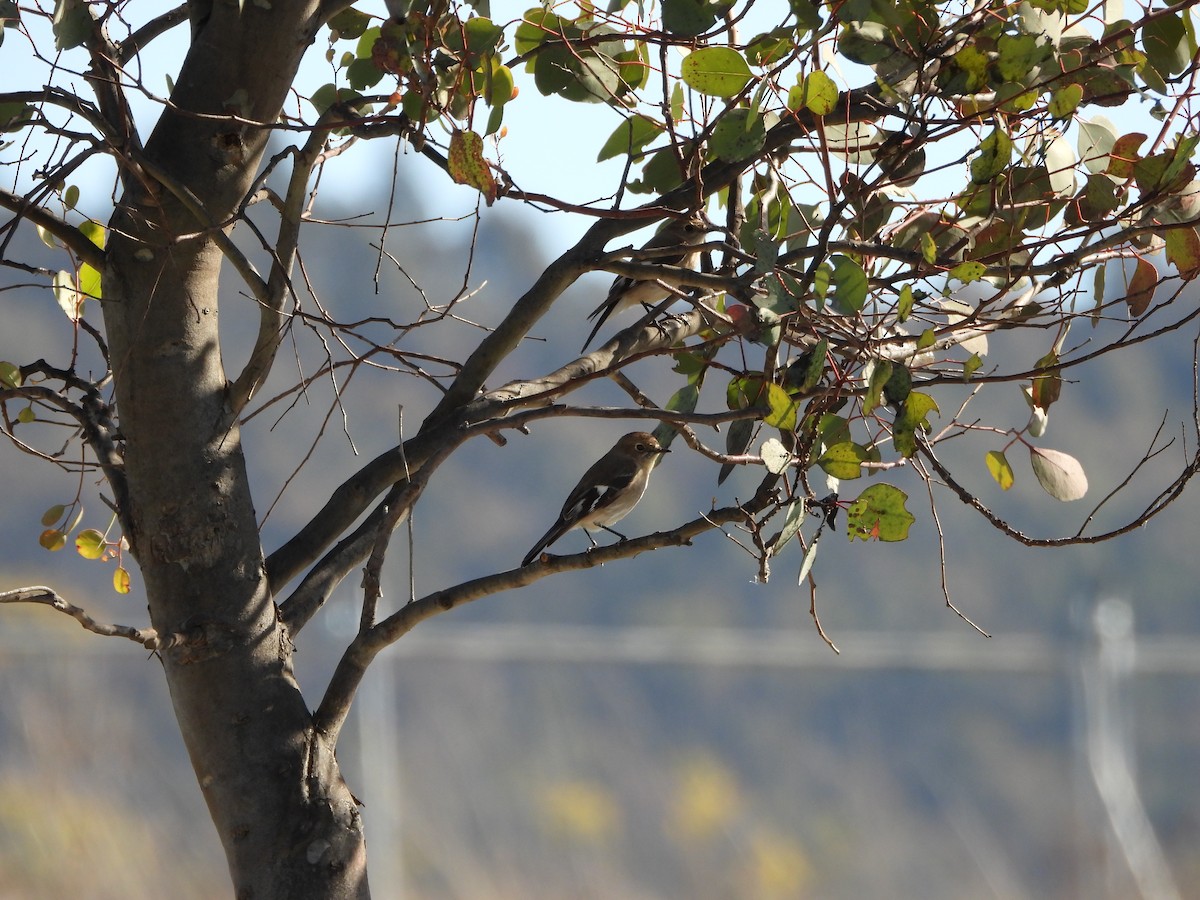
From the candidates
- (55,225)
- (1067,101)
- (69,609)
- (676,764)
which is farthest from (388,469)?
(676,764)

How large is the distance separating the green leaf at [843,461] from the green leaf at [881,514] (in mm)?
42

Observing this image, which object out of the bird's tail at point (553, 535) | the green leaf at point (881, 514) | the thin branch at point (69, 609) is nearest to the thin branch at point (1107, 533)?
the green leaf at point (881, 514)

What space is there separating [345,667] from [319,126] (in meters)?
0.87

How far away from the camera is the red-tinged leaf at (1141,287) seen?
6.38 feet

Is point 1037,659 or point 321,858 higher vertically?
point 1037,659

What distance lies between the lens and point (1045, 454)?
2.11 m

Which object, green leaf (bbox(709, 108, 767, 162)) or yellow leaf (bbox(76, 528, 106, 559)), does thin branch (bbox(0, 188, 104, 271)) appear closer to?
yellow leaf (bbox(76, 528, 106, 559))

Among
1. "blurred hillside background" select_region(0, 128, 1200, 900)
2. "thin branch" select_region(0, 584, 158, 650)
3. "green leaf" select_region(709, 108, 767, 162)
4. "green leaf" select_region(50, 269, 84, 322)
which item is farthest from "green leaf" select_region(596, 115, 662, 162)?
"blurred hillside background" select_region(0, 128, 1200, 900)

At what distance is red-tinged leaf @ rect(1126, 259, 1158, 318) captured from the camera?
1943mm

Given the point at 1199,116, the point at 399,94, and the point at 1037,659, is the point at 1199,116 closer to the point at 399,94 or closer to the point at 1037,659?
the point at 399,94

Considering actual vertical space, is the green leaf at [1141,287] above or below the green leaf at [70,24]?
below

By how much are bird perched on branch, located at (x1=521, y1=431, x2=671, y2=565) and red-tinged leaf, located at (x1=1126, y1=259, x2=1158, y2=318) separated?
207 centimetres

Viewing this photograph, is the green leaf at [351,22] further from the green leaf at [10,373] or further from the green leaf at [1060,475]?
the green leaf at [1060,475]

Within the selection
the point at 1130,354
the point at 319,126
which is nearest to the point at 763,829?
the point at 319,126
